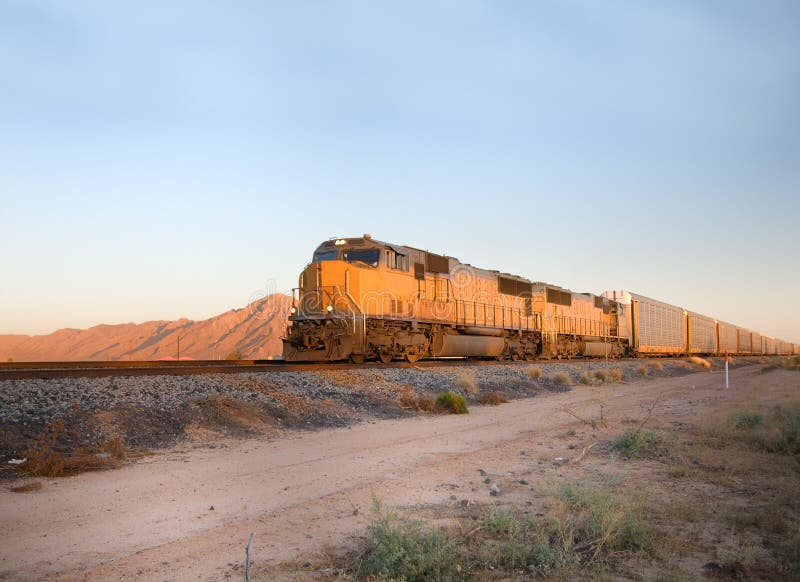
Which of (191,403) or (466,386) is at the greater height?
(191,403)

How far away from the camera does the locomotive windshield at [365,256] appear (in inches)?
702

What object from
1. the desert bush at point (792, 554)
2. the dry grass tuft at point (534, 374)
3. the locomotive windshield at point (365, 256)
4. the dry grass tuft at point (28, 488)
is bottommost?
the dry grass tuft at point (28, 488)

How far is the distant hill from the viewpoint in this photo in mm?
55500

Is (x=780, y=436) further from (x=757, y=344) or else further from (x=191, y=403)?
(x=757, y=344)

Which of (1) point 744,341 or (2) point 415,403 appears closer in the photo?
(2) point 415,403

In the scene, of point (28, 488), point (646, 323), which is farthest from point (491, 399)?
point (646, 323)

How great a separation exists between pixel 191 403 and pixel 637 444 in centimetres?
674

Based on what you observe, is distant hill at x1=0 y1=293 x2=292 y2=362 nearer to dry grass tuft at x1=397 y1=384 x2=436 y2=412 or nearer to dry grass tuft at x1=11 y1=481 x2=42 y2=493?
dry grass tuft at x1=397 y1=384 x2=436 y2=412

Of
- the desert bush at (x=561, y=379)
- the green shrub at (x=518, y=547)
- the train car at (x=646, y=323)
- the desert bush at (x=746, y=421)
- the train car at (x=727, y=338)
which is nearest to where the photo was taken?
the green shrub at (x=518, y=547)

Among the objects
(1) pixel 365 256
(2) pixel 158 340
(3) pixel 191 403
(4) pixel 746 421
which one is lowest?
(4) pixel 746 421

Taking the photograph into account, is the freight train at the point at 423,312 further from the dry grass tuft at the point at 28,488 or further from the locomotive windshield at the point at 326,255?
the dry grass tuft at the point at 28,488

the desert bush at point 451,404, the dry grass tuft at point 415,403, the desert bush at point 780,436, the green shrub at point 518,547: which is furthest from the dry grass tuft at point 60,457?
the desert bush at point 780,436

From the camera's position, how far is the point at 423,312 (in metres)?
19.6

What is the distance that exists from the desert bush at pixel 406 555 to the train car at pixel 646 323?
3610 centimetres
